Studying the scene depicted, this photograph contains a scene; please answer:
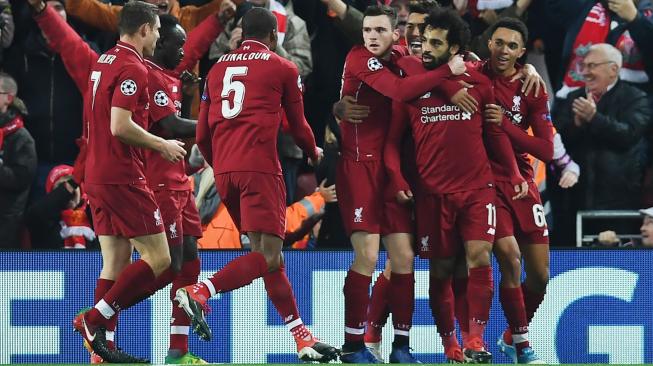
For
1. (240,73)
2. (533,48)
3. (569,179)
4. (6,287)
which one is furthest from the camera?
(533,48)

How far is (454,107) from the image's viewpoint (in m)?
9.77

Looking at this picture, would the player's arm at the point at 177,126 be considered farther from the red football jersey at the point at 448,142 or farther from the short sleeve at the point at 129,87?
the red football jersey at the point at 448,142

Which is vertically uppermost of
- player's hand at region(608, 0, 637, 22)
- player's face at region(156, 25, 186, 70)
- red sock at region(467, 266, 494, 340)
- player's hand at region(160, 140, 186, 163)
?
player's hand at region(608, 0, 637, 22)

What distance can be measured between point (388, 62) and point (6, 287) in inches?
121

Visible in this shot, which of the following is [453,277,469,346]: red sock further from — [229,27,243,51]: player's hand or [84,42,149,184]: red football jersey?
[229,27,243,51]: player's hand

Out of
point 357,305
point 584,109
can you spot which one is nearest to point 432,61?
point 357,305

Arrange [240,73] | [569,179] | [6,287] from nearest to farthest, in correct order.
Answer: [240,73]
[6,287]
[569,179]

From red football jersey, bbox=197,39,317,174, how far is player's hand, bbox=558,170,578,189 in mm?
2930

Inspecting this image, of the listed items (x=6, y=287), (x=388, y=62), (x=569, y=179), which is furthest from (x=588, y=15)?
(x=6, y=287)

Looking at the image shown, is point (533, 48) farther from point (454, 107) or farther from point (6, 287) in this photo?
point (6, 287)

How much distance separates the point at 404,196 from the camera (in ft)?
32.2

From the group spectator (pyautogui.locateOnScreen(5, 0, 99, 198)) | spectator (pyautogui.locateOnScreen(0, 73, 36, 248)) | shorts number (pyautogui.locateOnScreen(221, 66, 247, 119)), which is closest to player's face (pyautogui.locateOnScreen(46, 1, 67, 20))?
spectator (pyautogui.locateOnScreen(5, 0, 99, 198))

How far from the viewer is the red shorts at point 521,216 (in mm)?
9992

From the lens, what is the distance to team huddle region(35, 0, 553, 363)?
9.40 m
